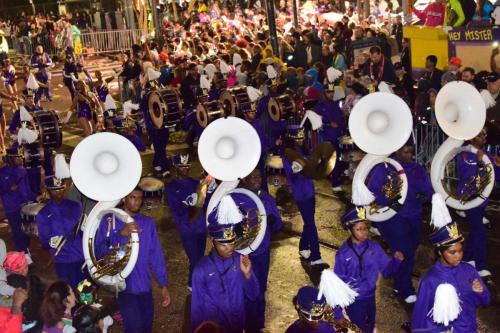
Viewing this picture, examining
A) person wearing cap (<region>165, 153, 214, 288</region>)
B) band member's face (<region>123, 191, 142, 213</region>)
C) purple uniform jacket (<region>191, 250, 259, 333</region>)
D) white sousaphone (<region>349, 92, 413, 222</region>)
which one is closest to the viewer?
purple uniform jacket (<region>191, 250, 259, 333</region>)

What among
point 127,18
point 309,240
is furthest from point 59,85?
point 309,240

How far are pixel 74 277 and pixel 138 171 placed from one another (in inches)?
56.6

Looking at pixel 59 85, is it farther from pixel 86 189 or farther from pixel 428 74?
pixel 86 189

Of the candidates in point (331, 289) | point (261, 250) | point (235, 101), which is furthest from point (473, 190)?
point (235, 101)

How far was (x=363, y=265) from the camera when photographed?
19.6 feet

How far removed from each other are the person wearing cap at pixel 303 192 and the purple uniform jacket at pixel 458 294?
3231mm

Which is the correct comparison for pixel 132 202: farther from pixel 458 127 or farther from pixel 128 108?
pixel 128 108

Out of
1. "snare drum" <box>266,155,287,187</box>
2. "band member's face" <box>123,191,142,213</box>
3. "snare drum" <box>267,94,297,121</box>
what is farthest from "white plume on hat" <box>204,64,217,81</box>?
"band member's face" <box>123,191,142,213</box>

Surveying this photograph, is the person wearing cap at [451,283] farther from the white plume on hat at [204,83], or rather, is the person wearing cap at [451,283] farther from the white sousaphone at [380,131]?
the white plume on hat at [204,83]

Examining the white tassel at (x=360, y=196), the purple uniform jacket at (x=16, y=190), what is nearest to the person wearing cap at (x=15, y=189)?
the purple uniform jacket at (x=16, y=190)

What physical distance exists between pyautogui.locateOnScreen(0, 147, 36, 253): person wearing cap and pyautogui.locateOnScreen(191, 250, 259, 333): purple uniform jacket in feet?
14.6

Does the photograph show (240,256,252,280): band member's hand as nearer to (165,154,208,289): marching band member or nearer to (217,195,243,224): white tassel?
(217,195,243,224): white tassel

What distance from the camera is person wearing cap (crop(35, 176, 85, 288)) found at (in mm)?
Result: 7070

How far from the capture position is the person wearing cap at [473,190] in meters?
7.80
